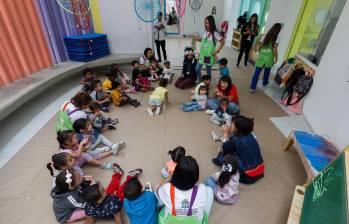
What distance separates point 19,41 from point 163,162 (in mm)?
3352

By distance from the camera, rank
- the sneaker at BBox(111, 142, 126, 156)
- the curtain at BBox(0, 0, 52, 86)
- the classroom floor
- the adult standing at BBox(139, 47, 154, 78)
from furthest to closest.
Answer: the adult standing at BBox(139, 47, 154, 78), the curtain at BBox(0, 0, 52, 86), the sneaker at BBox(111, 142, 126, 156), the classroom floor

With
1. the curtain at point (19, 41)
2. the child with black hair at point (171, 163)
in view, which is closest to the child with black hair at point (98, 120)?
the child with black hair at point (171, 163)

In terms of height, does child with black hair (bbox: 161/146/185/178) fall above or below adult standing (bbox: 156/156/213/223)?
below

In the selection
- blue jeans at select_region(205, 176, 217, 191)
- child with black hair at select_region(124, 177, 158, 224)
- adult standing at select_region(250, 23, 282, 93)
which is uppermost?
adult standing at select_region(250, 23, 282, 93)

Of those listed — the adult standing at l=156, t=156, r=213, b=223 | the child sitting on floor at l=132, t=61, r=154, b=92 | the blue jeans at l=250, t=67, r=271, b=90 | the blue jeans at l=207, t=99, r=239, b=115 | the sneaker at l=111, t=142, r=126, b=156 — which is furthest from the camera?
the child sitting on floor at l=132, t=61, r=154, b=92

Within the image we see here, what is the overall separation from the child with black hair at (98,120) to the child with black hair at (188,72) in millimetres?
1924

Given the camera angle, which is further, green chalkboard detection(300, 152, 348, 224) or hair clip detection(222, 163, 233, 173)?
hair clip detection(222, 163, 233, 173)

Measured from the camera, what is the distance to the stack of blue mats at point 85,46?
4.66 metres

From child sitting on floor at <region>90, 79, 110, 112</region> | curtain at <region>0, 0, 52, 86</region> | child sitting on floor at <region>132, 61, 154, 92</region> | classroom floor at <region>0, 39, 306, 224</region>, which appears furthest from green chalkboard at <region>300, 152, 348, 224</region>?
curtain at <region>0, 0, 52, 86</region>

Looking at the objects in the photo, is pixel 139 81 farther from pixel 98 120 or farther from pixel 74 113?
pixel 74 113

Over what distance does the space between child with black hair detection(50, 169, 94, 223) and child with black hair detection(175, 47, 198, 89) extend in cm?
332

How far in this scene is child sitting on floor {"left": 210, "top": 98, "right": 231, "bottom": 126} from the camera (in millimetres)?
3432

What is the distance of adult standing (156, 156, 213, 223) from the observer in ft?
4.63

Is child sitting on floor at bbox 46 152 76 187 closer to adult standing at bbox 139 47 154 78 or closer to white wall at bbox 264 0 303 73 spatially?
adult standing at bbox 139 47 154 78
